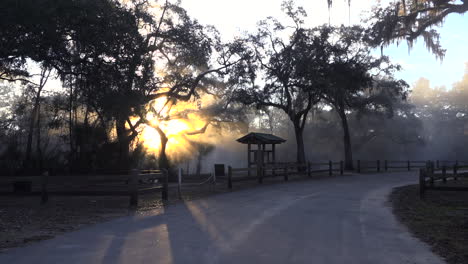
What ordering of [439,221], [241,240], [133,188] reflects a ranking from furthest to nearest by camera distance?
[133,188] → [439,221] → [241,240]

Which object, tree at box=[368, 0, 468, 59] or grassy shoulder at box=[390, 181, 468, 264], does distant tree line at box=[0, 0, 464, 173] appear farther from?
grassy shoulder at box=[390, 181, 468, 264]

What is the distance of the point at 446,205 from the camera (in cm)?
1259

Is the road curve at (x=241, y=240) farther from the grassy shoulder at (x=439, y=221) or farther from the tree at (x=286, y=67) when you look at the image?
the tree at (x=286, y=67)

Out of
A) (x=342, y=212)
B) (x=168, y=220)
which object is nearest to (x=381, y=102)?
(x=342, y=212)

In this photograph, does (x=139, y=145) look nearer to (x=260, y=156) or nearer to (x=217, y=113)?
(x=260, y=156)

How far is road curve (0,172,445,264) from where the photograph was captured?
6.00 meters

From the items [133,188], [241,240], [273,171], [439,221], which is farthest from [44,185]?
[273,171]

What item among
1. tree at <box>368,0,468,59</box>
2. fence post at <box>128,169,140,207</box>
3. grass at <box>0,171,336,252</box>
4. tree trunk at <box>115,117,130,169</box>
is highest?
tree at <box>368,0,468,59</box>

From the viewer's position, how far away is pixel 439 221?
9391mm

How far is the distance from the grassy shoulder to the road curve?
0.97ft

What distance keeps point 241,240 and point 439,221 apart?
17.0ft

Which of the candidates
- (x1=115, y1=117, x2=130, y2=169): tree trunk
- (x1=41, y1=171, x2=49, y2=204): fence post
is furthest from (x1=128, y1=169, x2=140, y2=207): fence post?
(x1=115, y1=117, x2=130, y2=169): tree trunk

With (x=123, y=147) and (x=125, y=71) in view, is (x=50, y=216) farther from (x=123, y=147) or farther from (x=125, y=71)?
(x=123, y=147)

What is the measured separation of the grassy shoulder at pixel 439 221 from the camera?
21.8 feet
